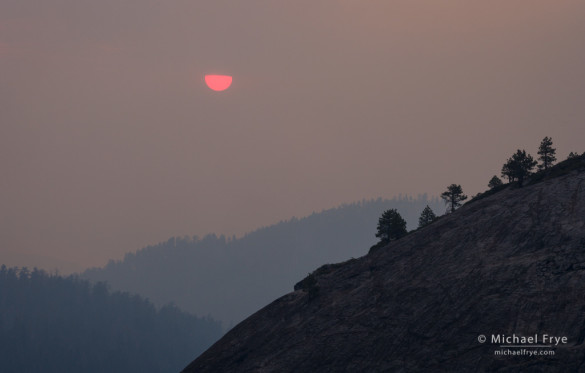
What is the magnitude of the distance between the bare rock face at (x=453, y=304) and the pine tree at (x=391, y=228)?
31.0ft

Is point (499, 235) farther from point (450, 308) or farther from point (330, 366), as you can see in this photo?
point (330, 366)

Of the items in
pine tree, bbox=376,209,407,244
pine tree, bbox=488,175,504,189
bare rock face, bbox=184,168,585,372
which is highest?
pine tree, bbox=488,175,504,189

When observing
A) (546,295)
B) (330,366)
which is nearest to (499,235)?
(546,295)

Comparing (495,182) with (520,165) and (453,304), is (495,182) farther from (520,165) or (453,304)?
(453,304)

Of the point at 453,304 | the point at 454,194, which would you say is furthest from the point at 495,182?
the point at 453,304

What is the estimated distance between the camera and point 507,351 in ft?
136

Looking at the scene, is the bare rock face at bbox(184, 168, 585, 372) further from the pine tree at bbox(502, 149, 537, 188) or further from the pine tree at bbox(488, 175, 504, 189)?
the pine tree at bbox(488, 175, 504, 189)

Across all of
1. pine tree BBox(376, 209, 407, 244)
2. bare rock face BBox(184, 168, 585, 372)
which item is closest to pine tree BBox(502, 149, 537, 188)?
bare rock face BBox(184, 168, 585, 372)

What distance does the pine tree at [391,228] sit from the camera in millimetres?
80812

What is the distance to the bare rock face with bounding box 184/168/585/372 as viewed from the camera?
42.7 metres

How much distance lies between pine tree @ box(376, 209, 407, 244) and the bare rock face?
944 cm

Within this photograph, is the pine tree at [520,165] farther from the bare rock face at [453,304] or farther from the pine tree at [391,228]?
the pine tree at [391,228]

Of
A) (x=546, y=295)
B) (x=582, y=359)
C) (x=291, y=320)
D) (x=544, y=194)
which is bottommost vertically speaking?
(x=582, y=359)

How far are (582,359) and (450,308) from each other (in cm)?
1370
